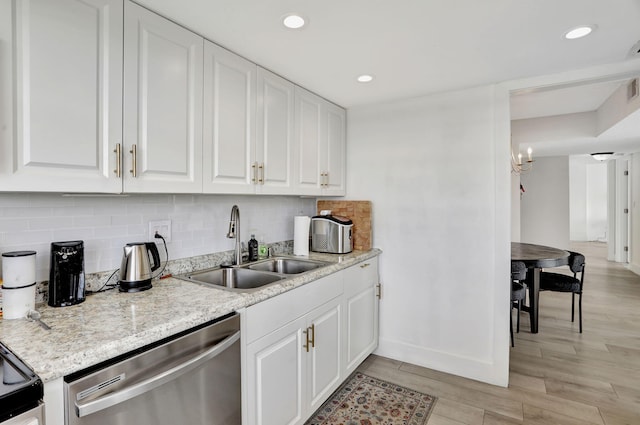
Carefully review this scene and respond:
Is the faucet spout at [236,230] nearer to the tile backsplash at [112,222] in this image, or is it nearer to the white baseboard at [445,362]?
the tile backsplash at [112,222]

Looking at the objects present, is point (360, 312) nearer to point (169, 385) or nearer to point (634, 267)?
point (169, 385)

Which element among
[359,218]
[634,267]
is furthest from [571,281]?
[634,267]

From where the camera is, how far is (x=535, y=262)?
3.17m

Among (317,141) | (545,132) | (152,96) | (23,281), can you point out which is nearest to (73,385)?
(23,281)

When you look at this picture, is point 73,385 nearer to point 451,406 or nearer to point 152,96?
point 152,96

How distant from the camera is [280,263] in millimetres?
2533

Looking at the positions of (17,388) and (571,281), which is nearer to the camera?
(17,388)

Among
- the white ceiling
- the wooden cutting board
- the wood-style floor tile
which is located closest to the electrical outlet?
the white ceiling

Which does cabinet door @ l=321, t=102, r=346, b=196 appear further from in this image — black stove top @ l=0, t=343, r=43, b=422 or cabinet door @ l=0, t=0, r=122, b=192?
black stove top @ l=0, t=343, r=43, b=422

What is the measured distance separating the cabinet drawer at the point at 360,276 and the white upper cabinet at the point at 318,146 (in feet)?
2.22

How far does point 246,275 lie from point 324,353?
2.33ft

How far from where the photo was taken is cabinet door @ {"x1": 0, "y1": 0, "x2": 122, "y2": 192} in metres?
1.11

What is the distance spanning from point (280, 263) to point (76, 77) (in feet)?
5.50

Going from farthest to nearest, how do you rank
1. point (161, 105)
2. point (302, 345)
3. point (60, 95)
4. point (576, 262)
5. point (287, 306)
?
point (576, 262) → point (302, 345) → point (287, 306) → point (161, 105) → point (60, 95)
